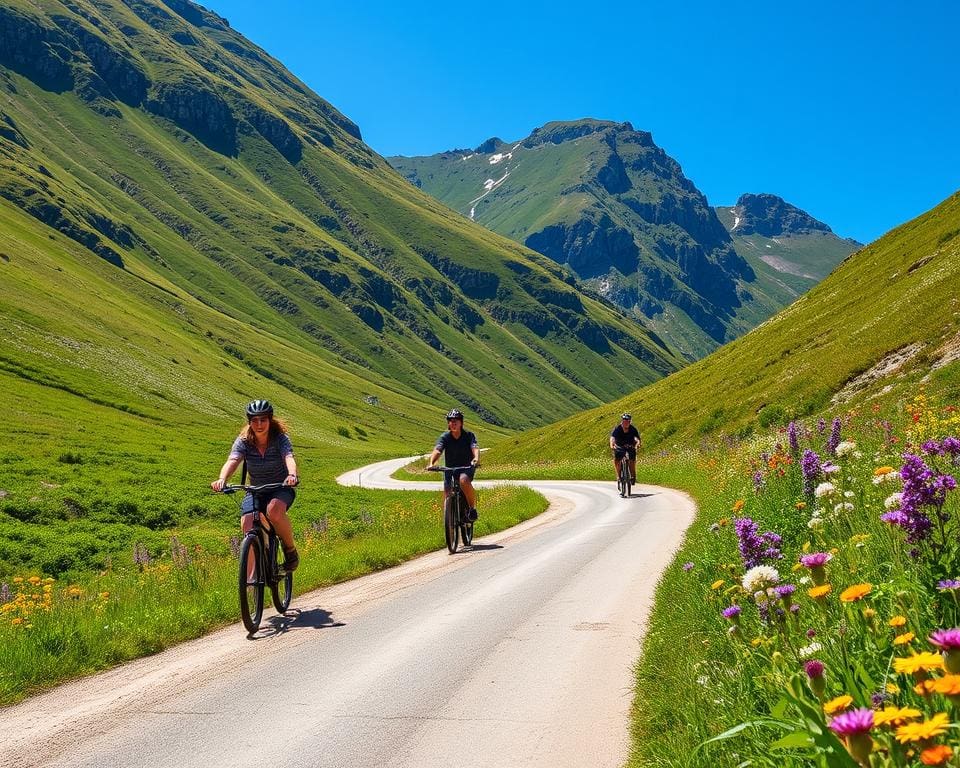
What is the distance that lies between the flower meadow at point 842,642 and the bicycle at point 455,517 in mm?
9384

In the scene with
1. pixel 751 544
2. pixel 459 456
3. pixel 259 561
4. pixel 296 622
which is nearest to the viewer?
pixel 751 544

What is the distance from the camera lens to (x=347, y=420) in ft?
616

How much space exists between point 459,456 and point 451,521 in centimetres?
176

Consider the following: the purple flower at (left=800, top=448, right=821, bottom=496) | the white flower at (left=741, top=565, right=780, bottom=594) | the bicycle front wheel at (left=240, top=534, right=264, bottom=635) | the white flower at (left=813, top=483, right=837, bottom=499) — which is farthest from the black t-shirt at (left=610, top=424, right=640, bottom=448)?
the white flower at (left=741, top=565, right=780, bottom=594)

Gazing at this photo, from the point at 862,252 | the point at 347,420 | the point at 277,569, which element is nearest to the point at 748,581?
the point at 277,569

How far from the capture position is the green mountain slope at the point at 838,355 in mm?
37656

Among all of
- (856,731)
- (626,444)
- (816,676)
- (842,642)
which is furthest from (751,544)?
(626,444)

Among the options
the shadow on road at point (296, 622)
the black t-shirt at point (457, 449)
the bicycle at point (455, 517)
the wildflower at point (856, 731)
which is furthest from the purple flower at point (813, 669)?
the black t-shirt at point (457, 449)

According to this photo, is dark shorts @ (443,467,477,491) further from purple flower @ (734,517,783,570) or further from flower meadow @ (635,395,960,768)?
purple flower @ (734,517,783,570)

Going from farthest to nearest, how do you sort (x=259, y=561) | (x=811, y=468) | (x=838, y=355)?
(x=838, y=355) → (x=259, y=561) → (x=811, y=468)

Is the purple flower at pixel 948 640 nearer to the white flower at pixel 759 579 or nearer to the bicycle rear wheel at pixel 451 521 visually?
the white flower at pixel 759 579

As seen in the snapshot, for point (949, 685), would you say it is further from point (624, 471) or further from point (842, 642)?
point (624, 471)

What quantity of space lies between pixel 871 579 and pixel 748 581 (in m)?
0.77

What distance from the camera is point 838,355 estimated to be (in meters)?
45.6
